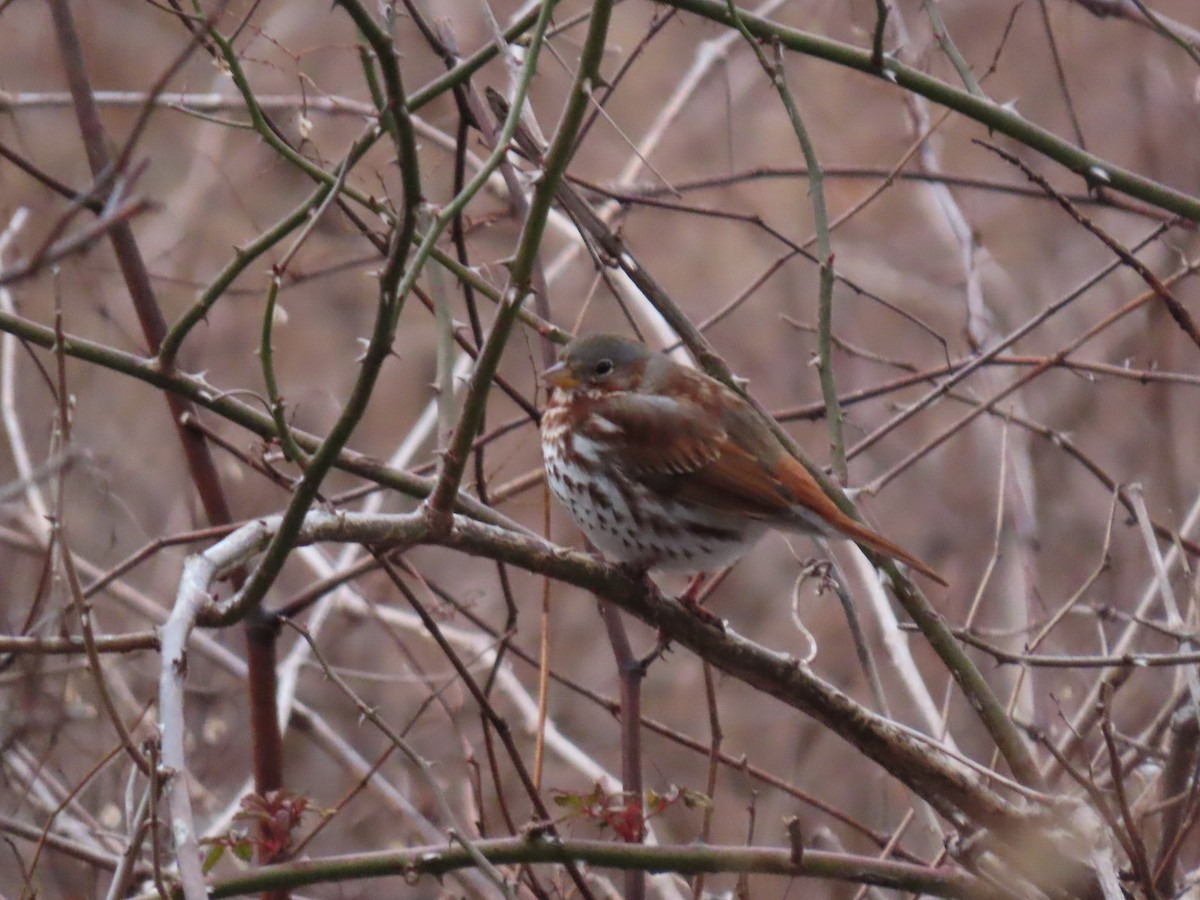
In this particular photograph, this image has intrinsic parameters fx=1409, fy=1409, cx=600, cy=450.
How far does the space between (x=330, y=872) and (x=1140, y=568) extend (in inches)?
226

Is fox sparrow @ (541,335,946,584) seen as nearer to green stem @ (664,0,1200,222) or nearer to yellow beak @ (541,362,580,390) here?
yellow beak @ (541,362,580,390)

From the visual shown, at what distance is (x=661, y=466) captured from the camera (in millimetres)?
3885

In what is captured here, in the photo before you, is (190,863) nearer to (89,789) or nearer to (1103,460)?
(89,789)

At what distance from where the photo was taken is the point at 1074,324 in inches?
327

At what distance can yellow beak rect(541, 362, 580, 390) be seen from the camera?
386 centimetres

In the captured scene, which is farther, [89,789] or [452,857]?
[89,789]

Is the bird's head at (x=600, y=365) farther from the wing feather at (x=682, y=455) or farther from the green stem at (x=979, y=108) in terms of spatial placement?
the green stem at (x=979, y=108)

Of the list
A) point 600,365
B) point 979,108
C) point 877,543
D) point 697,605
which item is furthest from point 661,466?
point 979,108

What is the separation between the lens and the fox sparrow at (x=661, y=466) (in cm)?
374

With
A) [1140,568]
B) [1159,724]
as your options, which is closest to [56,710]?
[1159,724]

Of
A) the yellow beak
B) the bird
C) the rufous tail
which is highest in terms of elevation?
the yellow beak

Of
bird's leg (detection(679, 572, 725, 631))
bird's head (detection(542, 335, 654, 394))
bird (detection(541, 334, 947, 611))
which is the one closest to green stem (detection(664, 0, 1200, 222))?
bird (detection(541, 334, 947, 611))

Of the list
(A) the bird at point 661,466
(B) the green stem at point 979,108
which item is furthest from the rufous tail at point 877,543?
(B) the green stem at point 979,108

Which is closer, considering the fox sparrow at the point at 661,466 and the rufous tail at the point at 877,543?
the rufous tail at the point at 877,543
